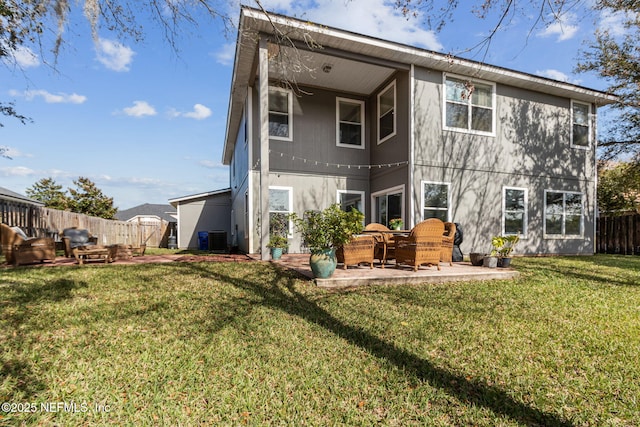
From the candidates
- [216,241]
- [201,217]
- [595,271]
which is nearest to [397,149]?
[595,271]

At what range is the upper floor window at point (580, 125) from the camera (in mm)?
10883

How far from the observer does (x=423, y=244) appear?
19.3 feet

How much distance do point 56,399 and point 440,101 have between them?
10.0 m

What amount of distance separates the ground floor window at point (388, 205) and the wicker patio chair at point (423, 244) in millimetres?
3002

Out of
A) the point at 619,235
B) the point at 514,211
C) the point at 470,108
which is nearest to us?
the point at 470,108

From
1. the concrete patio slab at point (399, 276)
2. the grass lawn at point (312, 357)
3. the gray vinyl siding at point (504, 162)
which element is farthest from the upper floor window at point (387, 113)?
the grass lawn at point (312, 357)

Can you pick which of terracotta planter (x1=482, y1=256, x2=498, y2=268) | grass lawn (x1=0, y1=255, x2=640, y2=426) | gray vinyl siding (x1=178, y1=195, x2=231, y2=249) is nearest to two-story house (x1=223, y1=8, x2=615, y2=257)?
terracotta planter (x1=482, y1=256, x2=498, y2=268)

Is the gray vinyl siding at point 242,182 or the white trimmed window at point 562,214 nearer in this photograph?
the gray vinyl siding at point 242,182

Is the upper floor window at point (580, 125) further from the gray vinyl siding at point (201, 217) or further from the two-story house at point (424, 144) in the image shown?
the gray vinyl siding at point (201, 217)

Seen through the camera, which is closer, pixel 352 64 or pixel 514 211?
pixel 352 64

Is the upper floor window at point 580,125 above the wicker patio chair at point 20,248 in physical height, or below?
above

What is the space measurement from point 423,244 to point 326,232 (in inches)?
80.7

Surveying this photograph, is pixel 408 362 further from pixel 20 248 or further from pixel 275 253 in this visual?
pixel 20 248

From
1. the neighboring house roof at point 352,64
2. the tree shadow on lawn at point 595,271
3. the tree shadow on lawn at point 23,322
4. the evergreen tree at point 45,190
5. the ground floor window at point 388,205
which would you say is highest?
the neighboring house roof at point 352,64
